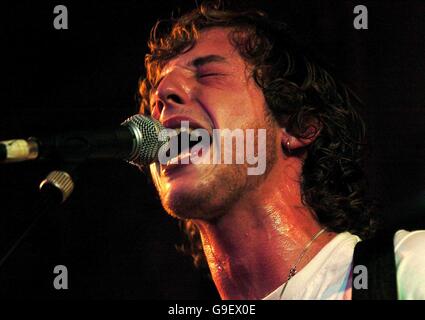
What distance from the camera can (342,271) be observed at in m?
1.91

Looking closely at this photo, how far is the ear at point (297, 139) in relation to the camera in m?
2.22

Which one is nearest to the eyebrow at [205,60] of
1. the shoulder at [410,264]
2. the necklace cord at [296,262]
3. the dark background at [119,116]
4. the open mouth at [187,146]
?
the open mouth at [187,146]

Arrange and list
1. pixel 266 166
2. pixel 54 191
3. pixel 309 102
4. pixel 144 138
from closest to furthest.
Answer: pixel 54 191 < pixel 144 138 < pixel 266 166 < pixel 309 102

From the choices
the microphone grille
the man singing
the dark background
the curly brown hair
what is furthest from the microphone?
the dark background

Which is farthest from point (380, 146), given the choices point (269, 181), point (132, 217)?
point (132, 217)

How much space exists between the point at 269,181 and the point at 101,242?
2.76ft

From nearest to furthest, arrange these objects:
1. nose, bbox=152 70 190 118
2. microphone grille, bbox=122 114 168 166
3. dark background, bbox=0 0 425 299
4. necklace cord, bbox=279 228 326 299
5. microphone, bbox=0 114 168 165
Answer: microphone, bbox=0 114 168 165 < microphone grille, bbox=122 114 168 166 < necklace cord, bbox=279 228 326 299 < nose, bbox=152 70 190 118 < dark background, bbox=0 0 425 299

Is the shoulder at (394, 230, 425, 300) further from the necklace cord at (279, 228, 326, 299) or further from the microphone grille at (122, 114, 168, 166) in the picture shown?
the microphone grille at (122, 114, 168, 166)

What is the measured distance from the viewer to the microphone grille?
5.53ft

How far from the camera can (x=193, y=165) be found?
2.05m

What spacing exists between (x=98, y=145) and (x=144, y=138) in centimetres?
21

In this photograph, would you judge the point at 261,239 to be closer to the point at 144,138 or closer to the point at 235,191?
the point at 235,191

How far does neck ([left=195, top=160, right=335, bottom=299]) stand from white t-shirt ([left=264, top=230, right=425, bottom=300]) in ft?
0.22

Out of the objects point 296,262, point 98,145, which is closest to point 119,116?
point 296,262
